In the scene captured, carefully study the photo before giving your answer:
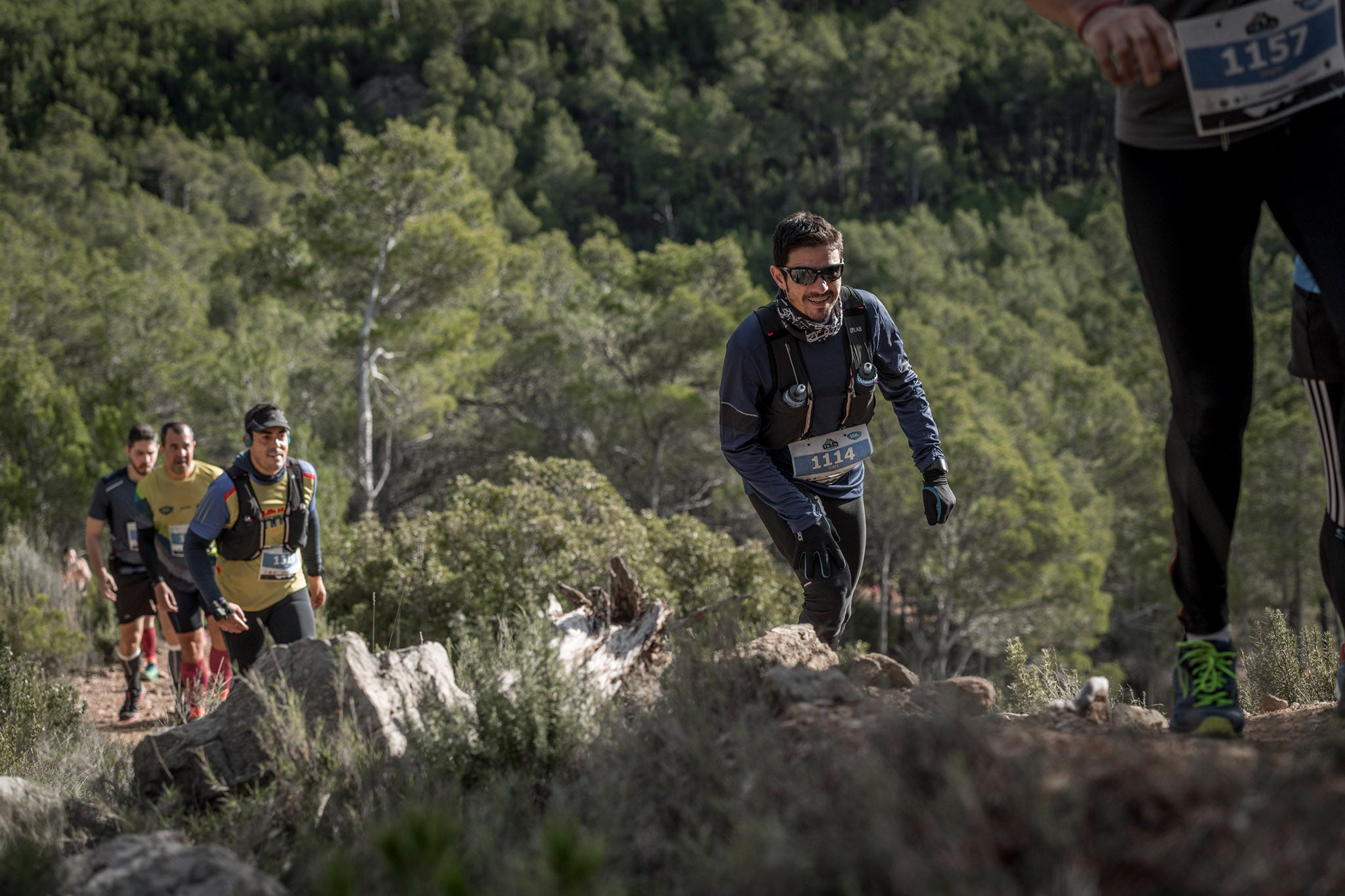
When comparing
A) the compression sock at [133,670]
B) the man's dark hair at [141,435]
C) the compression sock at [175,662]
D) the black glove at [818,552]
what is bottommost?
the compression sock at [133,670]

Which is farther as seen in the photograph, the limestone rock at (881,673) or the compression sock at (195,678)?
the compression sock at (195,678)

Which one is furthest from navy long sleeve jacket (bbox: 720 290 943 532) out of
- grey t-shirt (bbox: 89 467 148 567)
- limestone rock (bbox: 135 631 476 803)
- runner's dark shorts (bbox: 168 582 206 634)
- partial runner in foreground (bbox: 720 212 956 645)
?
grey t-shirt (bbox: 89 467 148 567)

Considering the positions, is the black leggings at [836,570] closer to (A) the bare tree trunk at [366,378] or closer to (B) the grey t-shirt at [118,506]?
(B) the grey t-shirt at [118,506]

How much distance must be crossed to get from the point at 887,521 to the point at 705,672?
2058 centimetres

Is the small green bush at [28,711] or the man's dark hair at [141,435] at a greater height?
the man's dark hair at [141,435]

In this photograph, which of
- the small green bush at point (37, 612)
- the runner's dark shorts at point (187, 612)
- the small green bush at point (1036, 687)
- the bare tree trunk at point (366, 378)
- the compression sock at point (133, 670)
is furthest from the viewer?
the bare tree trunk at point (366, 378)

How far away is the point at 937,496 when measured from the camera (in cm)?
359

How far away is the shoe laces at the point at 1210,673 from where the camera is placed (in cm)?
218

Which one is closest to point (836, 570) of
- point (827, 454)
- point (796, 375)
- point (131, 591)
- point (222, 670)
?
point (827, 454)

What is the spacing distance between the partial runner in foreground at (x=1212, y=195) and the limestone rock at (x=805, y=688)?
0.71 metres

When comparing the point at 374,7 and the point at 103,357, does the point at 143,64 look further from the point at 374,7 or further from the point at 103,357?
the point at 103,357

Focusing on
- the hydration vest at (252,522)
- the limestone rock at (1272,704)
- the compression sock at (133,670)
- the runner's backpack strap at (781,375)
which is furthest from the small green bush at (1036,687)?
the compression sock at (133,670)

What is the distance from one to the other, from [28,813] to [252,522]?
2.52 m

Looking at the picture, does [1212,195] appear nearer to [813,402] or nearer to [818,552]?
[813,402]
